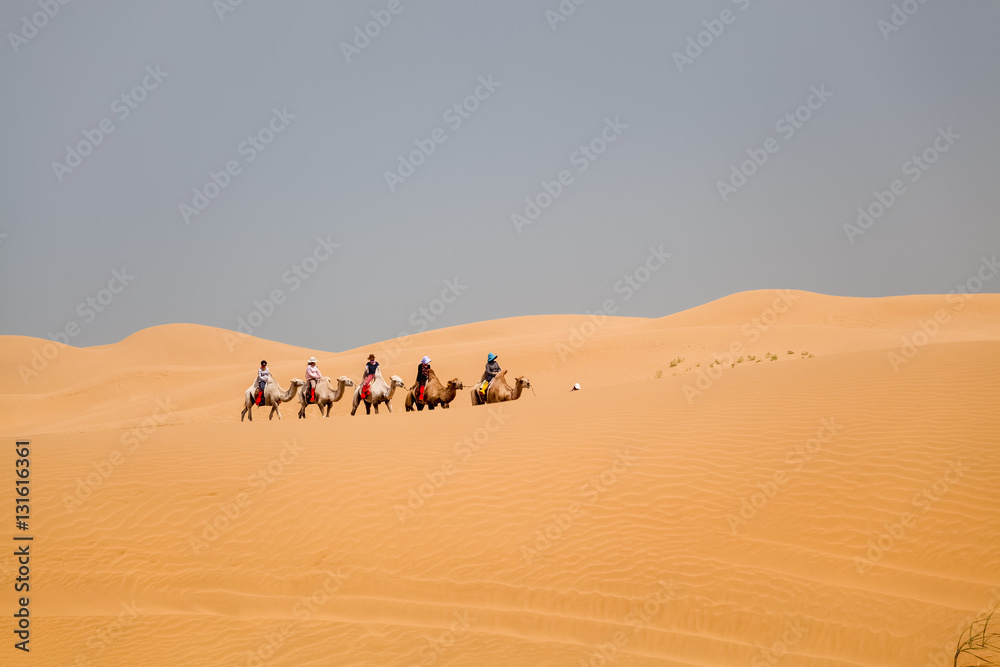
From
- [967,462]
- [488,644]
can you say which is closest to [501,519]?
A: [488,644]

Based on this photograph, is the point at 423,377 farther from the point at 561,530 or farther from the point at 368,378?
the point at 561,530

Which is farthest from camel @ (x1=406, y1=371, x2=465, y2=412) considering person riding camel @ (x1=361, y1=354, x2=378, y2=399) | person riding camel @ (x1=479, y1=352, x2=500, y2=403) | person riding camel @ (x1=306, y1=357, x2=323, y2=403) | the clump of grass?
the clump of grass

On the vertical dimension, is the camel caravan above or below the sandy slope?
above

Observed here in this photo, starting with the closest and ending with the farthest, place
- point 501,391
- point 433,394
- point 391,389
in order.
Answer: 1. point 501,391
2. point 433,394
3. point 391,389

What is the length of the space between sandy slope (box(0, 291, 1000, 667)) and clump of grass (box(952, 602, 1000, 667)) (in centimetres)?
14

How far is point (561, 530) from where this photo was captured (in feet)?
26.2

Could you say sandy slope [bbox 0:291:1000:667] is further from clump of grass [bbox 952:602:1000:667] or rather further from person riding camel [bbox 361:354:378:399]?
person riding camel [bbox 361:354:378:399]

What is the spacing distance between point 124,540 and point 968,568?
9309 mm

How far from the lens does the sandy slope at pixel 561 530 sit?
20.5ft

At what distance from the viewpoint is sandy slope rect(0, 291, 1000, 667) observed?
625cm

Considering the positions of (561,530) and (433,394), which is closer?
(561,530)

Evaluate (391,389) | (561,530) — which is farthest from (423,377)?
(561,530)

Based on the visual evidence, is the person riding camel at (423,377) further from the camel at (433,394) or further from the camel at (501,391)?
the camel at (501,391)

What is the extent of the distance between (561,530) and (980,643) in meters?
3.98
